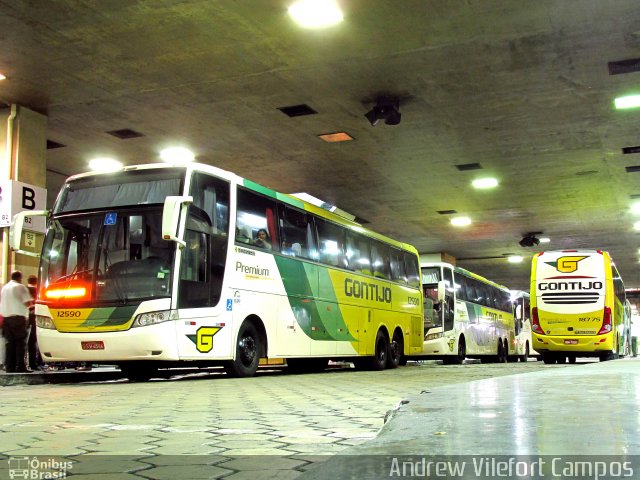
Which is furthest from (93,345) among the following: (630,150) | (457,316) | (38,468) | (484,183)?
(457,316)

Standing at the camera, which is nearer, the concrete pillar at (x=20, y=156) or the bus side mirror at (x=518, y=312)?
the concrete pillar at (x=20, y=156)

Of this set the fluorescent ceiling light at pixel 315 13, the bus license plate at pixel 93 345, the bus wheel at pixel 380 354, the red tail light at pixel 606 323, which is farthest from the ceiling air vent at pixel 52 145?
the red tail light at pixel 606 323

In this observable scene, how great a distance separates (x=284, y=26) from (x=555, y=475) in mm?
8597

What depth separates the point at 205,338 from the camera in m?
10.2

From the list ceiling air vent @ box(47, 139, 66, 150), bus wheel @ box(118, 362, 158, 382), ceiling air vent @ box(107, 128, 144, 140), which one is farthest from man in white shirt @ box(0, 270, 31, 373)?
ceiling air vent @ box(47, 139, 66, 150)

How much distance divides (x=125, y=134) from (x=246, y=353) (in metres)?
6.52

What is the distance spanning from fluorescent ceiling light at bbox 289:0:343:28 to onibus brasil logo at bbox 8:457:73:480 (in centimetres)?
732

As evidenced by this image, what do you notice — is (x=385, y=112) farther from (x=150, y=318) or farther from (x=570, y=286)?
(x=570, y=286)

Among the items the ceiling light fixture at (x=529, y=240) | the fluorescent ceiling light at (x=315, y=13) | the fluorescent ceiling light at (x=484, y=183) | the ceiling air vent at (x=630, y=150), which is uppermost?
the fluorescent ceiling light at (x=315, y=13)

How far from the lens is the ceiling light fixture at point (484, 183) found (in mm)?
18703

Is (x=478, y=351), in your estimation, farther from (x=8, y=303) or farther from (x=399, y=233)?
(x=8, y=303)

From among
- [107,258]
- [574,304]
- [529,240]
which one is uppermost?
[529,240]

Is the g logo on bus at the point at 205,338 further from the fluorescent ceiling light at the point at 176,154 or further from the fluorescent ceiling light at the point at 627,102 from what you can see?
the fluorescent ceiling light at the point at 627,102

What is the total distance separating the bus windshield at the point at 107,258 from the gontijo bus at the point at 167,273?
2cm
